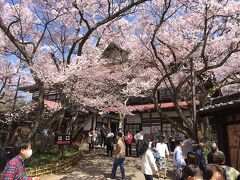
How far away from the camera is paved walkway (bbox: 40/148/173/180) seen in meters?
10.9

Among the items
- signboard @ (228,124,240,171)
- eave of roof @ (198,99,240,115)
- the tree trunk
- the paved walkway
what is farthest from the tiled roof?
the tree trunk

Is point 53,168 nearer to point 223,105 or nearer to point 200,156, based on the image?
point 200,156

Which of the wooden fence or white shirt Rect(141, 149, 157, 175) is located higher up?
white shirt Rect(141, 149, 157, 175)

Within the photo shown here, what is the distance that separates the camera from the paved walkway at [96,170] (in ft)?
35.7

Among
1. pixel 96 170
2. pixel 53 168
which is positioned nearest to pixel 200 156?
pixel 96 170

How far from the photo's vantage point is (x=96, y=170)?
12219 millimetres

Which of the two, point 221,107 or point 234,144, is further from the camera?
point 234,144

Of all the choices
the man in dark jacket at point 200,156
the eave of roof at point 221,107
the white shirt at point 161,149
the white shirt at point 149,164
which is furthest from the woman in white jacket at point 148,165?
the white shirt at point 161,149

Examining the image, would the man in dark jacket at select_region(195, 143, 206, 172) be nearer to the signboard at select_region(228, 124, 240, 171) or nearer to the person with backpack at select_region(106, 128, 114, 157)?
the signboard at select_region(228, 124, 240, 171)

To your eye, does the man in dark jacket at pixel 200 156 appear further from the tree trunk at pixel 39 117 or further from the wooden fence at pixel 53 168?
the wooden fence at pixel 53 168

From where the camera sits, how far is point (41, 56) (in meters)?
A: 16.5

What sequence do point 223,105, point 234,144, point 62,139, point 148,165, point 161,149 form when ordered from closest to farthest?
point 148,165
point 223,105
point 234,144
point 161,149
point 62,139

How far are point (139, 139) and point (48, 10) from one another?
9393 millimetres

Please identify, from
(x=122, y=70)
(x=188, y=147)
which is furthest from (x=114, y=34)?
(x=188, y=147)
